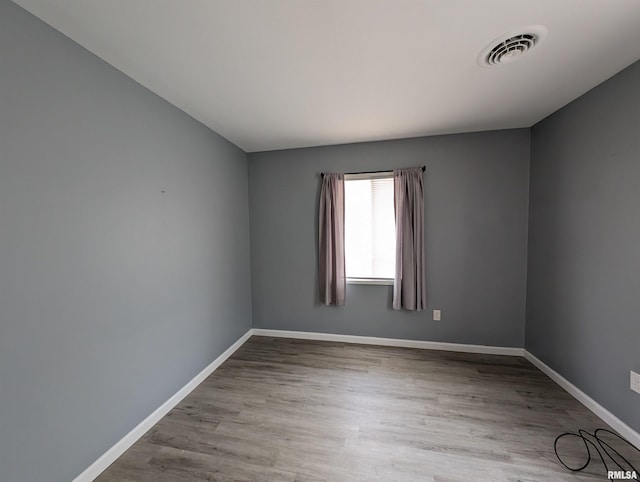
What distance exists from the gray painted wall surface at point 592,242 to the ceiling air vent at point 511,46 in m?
0.80

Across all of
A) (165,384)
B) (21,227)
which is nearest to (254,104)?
(21,227)

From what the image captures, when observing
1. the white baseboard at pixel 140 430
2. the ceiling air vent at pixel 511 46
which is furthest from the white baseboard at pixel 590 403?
the white baseboard at pixel 140 430

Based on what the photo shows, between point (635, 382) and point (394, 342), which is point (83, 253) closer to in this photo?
point (394, 342)

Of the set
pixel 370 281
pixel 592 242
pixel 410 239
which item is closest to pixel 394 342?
pixel 370 281

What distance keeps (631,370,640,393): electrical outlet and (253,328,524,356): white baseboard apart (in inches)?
46.1

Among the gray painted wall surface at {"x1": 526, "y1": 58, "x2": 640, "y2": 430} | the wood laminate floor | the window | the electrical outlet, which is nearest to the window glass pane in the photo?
the window

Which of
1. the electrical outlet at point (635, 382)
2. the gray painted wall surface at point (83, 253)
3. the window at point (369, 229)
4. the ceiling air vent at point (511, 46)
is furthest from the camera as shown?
the window at point (369, 229)

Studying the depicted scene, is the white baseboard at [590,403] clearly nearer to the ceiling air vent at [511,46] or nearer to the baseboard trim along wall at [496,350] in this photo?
the baseboard trim along wall at [496,350]

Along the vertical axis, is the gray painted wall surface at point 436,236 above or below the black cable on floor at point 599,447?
above

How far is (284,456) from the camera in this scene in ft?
5.02

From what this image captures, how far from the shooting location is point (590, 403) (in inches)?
74.0

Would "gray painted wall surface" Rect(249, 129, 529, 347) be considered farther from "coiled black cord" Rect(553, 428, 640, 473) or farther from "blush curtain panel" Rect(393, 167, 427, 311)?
"coiled black cord" Rect(553, 428, 640, 473)

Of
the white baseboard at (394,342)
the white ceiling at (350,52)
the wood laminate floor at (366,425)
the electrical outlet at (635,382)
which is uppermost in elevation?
the white ceiling at (350,52)

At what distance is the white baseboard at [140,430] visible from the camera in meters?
1.41
